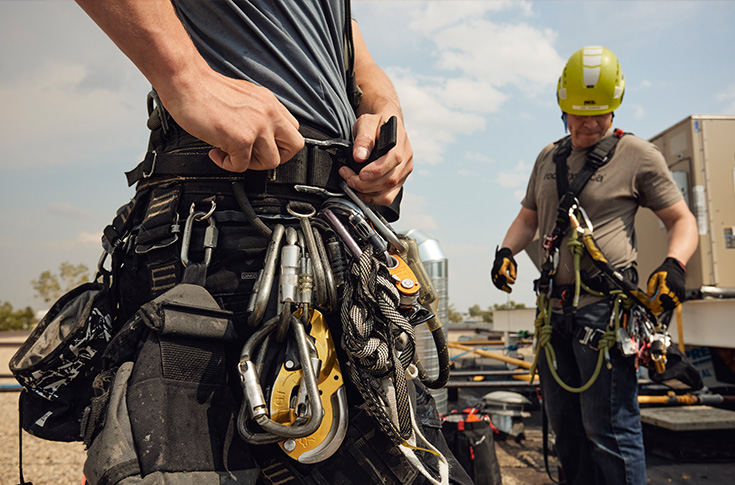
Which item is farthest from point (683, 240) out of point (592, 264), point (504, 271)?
point (504, 271)

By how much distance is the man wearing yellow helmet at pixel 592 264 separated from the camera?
9.00ft

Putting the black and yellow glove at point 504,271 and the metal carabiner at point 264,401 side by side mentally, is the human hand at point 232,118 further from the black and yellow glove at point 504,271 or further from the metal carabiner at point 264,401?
the black and yellow glove at point 504,271

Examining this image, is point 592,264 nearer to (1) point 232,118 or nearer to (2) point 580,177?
(2) point 580,177

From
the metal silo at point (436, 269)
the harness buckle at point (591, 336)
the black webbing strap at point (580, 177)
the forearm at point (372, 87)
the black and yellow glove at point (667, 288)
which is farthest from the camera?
the metal silo at point (436, 269)

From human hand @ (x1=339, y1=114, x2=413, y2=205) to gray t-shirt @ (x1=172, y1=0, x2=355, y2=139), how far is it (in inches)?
3.5

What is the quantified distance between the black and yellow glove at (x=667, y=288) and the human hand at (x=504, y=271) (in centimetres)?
83

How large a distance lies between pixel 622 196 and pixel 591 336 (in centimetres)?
85

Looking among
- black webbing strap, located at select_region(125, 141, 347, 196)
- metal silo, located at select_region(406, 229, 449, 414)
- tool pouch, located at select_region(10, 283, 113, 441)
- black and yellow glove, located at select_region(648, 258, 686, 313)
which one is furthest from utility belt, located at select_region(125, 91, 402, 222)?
metal silo, located at select_region(406, 229, 449, 414)

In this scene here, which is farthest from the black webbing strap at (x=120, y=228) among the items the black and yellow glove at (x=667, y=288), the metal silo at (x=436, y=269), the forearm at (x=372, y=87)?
the metal silo at (x=436, y=269)

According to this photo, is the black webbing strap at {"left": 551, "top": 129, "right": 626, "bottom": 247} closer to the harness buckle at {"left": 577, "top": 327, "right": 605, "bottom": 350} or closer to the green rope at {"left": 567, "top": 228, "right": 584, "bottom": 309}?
the green rope at {"left": 567, "top": 228, "right": 584, "bottom": 309}

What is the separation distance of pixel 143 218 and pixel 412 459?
895 mm

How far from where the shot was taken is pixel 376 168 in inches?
50.3

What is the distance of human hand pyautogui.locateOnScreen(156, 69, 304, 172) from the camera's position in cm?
97

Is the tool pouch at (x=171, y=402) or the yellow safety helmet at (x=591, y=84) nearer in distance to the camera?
the tool pouch at (x=171, y=402)
